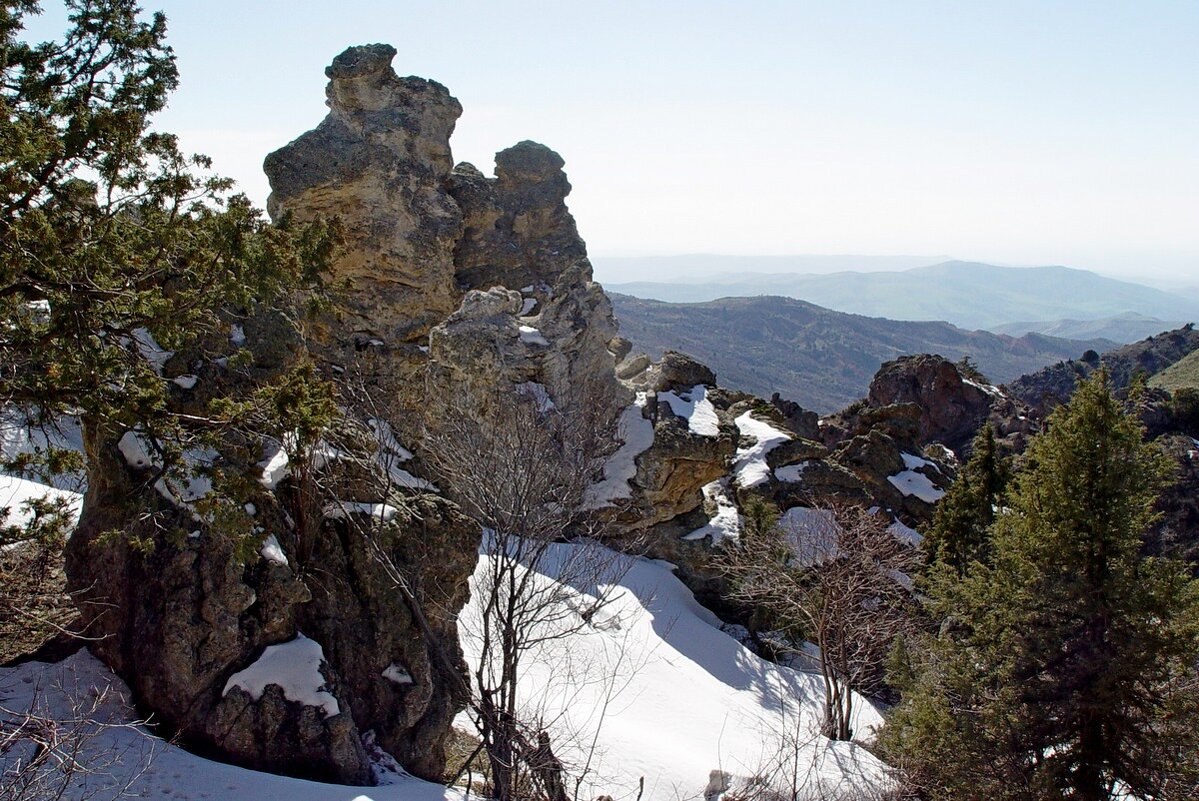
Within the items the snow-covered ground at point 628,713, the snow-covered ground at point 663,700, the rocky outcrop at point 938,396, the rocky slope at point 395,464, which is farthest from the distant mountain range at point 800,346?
the snow-covered ground at point 628,713

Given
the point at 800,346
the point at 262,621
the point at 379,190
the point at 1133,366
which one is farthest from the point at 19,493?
the point at 800,346

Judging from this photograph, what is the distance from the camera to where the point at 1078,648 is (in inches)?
361

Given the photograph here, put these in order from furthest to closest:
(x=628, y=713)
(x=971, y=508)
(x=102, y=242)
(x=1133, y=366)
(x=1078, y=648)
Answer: (x=1133, y=366)
(x=971, y=508)
(x=628, y=713)
(x=1078, y=648)
(x=102, y=242)

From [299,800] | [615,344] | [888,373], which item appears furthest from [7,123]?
[888,373]

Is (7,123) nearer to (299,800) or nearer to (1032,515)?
(299,800)

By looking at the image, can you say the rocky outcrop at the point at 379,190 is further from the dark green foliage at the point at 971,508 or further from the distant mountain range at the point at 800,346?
the distant mountain range at the point at 800,346

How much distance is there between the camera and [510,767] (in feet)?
27.1

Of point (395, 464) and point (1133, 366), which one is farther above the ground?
point (1133, 366)

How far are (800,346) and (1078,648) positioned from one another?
17585 cm

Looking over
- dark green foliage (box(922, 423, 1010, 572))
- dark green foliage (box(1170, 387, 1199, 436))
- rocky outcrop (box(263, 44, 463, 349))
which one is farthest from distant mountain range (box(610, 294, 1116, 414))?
dark green foliage (box(922, 423, 1010, 572))

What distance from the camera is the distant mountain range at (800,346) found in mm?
142500

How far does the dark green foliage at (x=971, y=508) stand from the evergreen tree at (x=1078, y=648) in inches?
381

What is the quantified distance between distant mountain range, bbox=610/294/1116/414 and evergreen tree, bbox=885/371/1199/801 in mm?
117640

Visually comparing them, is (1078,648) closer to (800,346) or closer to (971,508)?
(971,508)
